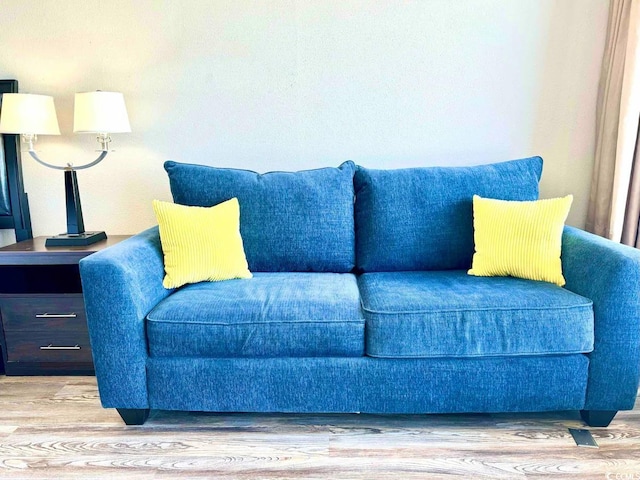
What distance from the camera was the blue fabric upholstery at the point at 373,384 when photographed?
1619 mm

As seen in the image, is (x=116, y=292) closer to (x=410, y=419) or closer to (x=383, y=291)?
(x=383, y=291)

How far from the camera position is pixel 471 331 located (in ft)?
5.25

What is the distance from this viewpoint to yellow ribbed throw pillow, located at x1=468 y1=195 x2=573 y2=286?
6.04ft

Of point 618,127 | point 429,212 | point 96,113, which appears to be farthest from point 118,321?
point 618,127

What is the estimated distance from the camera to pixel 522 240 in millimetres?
1856

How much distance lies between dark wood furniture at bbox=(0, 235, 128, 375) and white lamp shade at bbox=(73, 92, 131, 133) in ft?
1.84

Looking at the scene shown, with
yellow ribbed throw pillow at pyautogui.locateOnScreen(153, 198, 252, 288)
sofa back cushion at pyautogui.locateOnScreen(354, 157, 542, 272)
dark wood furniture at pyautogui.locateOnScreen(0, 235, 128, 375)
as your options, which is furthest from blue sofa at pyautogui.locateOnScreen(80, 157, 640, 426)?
dark wood furniture at pyautogui.locateOnScreen(0, 235, 128, 375)

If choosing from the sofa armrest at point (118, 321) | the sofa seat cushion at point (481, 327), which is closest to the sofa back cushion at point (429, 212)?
the sofa seat cushion at point (481, 327)

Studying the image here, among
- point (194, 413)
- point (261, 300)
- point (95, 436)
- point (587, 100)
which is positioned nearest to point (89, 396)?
point (95, 436)

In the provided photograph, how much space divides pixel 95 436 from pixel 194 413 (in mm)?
353

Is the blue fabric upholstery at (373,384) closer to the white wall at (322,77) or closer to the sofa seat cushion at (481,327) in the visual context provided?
the sofa seat cushion at (481,327)

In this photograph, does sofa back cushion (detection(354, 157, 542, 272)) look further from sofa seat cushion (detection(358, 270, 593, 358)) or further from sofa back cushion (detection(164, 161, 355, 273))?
sofa seat cushion (detection(358, 270, 593, 358))

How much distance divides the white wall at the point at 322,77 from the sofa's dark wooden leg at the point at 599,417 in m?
1.20

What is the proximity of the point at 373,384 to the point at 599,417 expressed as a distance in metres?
0.83
